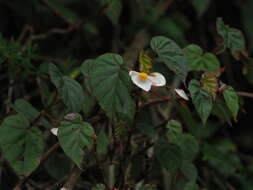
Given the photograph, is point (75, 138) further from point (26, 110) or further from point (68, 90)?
point (26, 110)

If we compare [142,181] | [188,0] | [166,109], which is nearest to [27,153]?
[142,181]

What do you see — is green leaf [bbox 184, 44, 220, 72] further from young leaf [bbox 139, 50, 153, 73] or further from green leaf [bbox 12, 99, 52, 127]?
green leaf [bbox 12, 99, 52, 127]

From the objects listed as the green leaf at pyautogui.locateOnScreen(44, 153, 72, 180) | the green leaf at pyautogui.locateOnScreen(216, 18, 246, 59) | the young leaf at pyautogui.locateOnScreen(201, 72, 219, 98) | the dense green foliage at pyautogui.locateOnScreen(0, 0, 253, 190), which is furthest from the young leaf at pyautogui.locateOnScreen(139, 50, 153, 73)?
the green leaf at pyautogui.locateOnScreen(44, 153, 72, 180)

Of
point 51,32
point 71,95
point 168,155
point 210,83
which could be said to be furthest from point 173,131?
point 51,32

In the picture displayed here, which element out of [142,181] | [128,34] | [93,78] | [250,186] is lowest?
[250,186]

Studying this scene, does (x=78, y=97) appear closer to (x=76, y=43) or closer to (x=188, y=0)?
(x=76, y=43)
